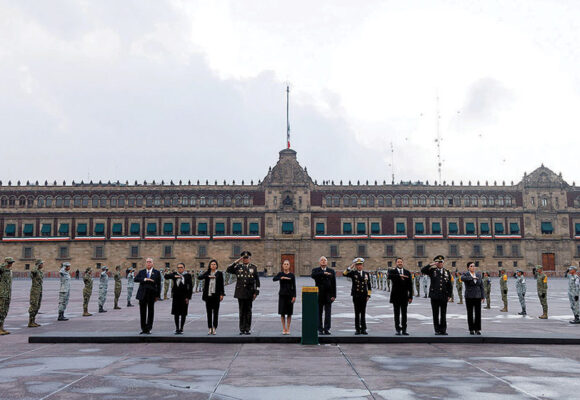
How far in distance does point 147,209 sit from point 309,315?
52.8m

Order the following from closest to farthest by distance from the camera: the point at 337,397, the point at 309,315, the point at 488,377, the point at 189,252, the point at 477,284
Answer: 1. the point at 337,397
2. the point at 488,377
3. the point at 309,315
4. the point at 477,284
5. the point at 189,252

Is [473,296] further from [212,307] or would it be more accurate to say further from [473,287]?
[212,307]

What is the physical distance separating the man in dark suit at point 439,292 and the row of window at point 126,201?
49.6m

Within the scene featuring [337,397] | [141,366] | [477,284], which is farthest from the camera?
[477,284]

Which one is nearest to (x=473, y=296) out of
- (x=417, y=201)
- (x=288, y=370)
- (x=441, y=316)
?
(x=441, y=316)

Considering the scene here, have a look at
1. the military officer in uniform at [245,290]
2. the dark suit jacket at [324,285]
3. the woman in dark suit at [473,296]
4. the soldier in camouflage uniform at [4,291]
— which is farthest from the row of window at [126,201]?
the woman in dark suit at [473,296]

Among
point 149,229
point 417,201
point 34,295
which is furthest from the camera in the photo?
point 417,201

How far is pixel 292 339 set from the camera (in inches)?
401

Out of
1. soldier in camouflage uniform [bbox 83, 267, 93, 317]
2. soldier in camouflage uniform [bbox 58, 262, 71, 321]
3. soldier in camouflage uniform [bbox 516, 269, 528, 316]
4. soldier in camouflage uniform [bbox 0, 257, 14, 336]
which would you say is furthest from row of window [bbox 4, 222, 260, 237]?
soldier in camouflage uniform [bbox 0, 257, 14, 336]

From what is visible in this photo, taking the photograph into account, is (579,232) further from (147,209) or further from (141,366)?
(141,366)

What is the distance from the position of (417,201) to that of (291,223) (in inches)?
608

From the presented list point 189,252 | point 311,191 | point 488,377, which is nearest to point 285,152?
point 311,191

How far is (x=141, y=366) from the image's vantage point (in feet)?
25.3

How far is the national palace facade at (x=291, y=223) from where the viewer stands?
58875 millimetres
